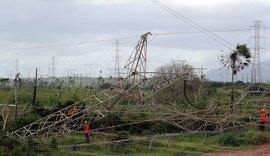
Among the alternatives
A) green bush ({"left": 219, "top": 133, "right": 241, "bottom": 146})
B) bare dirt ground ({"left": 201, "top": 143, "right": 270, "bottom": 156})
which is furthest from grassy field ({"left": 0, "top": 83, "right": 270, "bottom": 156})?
bare dirt ground ({"left": 201, "top": 143, "right": 270, "bottom": 156})

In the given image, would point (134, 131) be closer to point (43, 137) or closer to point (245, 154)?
point (43, 137)

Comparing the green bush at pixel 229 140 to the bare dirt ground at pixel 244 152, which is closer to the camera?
the bare dirt ground at pixel 244 152

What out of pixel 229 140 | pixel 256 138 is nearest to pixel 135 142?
pixel 229 140

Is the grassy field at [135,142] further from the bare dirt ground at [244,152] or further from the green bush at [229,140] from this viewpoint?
the bare dirt ground at [244,152]

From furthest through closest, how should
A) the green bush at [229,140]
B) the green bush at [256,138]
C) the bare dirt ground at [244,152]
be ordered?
1. the green bush at [256,138]
2. the green bush at [229,140]
3. the bare dirt ground at [244,152]

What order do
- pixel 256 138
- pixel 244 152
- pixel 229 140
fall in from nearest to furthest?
1. pixel 244 152
2. pixel 229 140
3. pixel 256 138

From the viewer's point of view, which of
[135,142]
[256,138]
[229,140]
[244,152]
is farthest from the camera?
[256,138]

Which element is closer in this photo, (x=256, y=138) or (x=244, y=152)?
(x=244, y=152)

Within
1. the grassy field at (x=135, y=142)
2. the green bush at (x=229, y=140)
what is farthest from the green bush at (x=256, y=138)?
the green bush at (x=229, y=140)

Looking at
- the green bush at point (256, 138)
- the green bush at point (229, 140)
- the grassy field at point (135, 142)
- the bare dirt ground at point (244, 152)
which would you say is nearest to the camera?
the grassy field at point (135, 142)

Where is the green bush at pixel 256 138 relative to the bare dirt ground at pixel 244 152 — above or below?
above

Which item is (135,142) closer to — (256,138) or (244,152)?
(244,152)

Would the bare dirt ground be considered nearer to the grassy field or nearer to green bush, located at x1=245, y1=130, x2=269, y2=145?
the grassy field

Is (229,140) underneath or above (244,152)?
above
